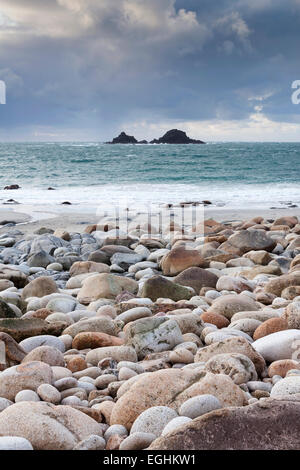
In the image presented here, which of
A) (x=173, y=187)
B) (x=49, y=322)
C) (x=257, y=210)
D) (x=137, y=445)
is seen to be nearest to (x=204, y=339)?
(x=49, y=322)

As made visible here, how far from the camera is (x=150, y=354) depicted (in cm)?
268

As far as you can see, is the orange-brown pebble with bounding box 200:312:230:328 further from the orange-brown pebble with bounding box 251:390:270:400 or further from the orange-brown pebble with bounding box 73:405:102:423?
the orange-brown pebble with bounding box 73:405:102:423

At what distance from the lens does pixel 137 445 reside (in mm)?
1613

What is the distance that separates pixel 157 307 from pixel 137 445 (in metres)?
1.93

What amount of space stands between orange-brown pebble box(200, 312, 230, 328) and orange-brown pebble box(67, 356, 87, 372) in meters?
0.96

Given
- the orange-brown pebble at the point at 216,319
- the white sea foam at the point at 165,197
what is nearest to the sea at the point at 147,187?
the white sea foam at the point at 165,197

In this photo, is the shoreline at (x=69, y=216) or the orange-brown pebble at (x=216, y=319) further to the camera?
the shoreline at (x=69, y=216)

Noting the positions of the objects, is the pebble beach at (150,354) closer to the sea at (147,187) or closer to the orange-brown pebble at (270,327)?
the orange-brown pebble at (270,327)

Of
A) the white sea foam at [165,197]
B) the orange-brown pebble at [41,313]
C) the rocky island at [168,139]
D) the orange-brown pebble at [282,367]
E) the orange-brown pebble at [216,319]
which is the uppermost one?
the rocky island at [168,139]

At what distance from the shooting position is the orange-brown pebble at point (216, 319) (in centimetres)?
319

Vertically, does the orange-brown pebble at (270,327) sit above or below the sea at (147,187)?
below

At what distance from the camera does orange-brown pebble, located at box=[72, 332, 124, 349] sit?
2896mm

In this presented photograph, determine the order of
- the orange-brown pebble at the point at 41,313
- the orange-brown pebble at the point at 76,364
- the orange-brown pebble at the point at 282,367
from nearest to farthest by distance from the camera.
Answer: the orange-brown pebble at the point at 282,367, the orange-brown pebble at the point at 76,364, the orange-brown pebble at the point at 41,313

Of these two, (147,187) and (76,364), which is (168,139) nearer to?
(147,187)
